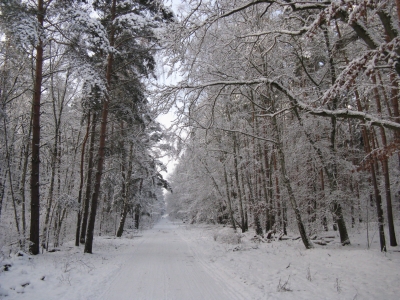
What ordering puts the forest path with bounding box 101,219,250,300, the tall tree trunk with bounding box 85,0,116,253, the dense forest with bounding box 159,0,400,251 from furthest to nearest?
1. the tall tree trunk with bounding box 85,0,116,253
2. the forest path with bounding box 101,219,250,300
3. the dense forest with bounding box 159,0,400,251

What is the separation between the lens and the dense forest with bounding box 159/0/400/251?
434cm

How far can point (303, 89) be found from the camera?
8.27 meters

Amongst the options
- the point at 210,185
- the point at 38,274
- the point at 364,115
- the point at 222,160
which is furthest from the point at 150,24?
the point at 210,185

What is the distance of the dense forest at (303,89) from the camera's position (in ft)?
14.2

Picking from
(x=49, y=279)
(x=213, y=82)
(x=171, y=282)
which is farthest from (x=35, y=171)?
(x=213, y=82)

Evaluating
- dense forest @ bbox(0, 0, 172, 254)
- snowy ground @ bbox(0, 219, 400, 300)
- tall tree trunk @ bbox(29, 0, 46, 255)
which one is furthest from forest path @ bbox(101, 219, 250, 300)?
dense forest @ bbox(0, 0, 172, 254)

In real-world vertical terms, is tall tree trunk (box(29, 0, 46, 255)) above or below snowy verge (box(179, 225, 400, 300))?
above

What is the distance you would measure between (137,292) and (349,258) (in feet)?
21.8

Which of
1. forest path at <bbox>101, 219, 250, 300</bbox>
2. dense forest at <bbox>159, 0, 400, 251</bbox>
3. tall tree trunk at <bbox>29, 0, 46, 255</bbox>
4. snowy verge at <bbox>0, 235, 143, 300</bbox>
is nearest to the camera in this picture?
dense forest at <bbox>159, 0, 400, 251</bbox>

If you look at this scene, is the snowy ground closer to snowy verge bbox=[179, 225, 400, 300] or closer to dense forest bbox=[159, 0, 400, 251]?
snowy verge bbox=[179, 225, 400, 300]

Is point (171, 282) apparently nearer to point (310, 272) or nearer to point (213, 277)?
point (213, 277)

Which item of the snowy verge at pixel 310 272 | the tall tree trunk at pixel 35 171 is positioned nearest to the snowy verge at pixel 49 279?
the tall tree trunk at pixel 35 171

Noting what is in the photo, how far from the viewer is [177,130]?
7312mm

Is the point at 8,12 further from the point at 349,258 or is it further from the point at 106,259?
the point at 349,258
